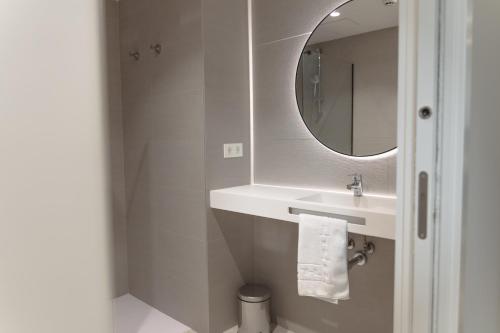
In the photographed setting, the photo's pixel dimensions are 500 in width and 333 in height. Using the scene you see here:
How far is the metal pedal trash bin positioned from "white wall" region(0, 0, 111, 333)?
168 centimetres

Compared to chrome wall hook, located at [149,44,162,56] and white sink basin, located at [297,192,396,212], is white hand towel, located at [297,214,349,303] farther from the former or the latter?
chrome wall hook, located at [149,44,162,56]

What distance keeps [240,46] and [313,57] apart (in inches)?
20.3

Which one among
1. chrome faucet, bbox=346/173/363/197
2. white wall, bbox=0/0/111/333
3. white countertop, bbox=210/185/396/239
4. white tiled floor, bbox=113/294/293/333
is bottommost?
white tiled floor, bbox=113/294/293/333

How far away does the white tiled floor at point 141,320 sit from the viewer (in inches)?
89.0

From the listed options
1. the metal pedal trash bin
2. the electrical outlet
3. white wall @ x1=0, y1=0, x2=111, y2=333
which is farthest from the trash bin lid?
white wall @ x1=0, y1=0, x2=111, y2=333

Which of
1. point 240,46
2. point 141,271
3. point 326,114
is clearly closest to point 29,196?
point 326,114

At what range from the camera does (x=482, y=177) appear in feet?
2.78

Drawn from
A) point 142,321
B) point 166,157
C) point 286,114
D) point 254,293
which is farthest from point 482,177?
point 142,321

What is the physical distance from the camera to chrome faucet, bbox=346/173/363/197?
1853mm

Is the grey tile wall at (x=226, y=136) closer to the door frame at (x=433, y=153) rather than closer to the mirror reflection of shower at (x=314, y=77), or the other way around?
the mirror reflection of shower at (x=314, y=77)

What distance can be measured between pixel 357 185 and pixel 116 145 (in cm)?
186

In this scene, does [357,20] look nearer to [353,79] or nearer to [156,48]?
[353,79]

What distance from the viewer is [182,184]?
2246 mm

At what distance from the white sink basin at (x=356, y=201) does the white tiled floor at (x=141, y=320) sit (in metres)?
1.20
